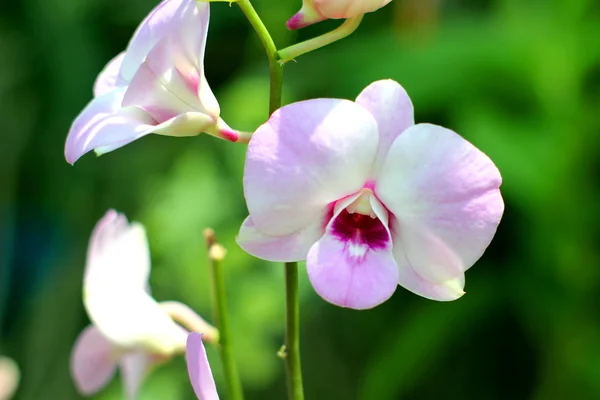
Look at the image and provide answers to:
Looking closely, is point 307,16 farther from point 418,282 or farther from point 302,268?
point 302,268

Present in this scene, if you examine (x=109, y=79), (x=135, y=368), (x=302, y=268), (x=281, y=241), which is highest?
(x=109, y=79)

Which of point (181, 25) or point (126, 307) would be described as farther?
point (126, 307)

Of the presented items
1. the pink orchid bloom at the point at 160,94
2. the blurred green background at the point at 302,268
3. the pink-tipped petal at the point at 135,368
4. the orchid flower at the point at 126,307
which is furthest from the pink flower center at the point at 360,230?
the blurred green background at the point at 302,268

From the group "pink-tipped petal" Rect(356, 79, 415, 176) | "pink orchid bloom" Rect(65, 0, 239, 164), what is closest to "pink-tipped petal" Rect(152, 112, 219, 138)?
"pink orchid bloom" Rect(65, 0, 239, 164)

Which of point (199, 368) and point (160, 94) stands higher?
point (160, 94)

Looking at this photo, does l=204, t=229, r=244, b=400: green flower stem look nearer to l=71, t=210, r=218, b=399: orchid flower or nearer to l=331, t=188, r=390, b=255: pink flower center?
l=71, t=210, r=218, b=399: orchid flower

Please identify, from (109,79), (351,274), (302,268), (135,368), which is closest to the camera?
(351,274)

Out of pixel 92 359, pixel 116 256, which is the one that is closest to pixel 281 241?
pixel 116 256
